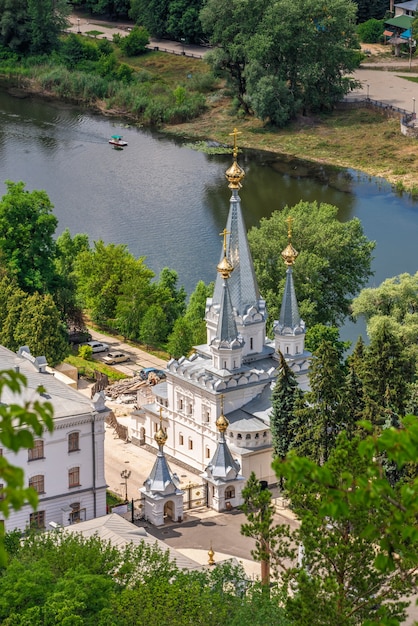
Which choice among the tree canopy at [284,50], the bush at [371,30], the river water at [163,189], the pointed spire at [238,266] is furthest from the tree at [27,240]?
the bush at [371,30]

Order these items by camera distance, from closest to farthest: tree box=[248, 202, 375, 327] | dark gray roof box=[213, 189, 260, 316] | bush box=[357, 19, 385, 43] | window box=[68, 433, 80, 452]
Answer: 1. window box=[68, 433, 80, 452]
2. dark gray roof box=[213, 189, 260, 316]
3. tree box=[248, 202, 375, 327]
4. bush box=[357, 19, 385, 43]

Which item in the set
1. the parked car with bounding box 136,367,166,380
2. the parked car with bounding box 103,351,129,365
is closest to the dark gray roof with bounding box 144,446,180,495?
the parked car with bounding box 136,367,166,380

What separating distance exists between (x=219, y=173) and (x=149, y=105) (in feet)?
47.2

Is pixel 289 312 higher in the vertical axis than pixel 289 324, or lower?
higher

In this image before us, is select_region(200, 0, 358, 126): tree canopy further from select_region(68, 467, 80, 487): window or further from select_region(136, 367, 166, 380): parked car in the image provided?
select_region(68, 467, 80, 487): window

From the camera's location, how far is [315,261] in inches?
2670

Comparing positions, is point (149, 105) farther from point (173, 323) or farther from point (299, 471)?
point (299, 471)

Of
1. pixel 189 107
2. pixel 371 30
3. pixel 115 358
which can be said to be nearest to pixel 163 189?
pixel 189 107

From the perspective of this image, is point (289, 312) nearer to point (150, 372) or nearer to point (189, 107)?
point (150, 372)

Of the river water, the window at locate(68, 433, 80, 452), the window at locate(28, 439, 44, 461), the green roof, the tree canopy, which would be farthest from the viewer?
the green roof

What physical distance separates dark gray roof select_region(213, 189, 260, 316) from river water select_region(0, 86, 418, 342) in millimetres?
20809

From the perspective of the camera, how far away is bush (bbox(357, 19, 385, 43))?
12350 cm

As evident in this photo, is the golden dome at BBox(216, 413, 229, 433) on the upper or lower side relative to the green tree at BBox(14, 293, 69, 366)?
lower

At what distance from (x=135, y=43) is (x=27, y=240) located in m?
53.9
